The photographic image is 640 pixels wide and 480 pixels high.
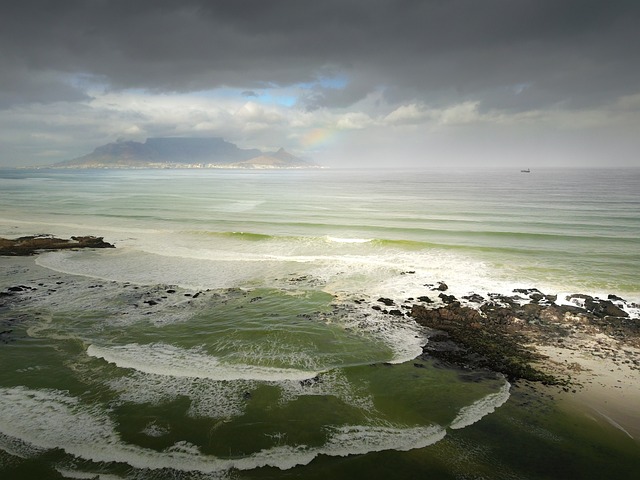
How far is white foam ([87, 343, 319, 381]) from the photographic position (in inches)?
440

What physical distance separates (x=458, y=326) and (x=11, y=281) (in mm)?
23544

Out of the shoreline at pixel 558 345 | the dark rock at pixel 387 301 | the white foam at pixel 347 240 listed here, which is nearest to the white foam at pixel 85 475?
the shoreline at pixel 558 345

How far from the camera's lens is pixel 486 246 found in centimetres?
3031

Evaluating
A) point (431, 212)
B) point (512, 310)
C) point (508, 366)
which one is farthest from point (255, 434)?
point (431, 212)

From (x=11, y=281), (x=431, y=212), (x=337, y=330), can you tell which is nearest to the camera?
(x=337, y=330)

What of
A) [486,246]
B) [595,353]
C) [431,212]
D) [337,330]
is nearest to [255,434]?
[337,330]

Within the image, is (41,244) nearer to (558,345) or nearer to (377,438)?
(377,438)

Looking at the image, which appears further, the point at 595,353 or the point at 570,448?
→ the point at 595,353

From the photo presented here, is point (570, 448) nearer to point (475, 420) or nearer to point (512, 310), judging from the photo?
point (475, 420)

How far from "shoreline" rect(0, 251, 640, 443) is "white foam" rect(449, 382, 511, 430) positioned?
1147 millimetres

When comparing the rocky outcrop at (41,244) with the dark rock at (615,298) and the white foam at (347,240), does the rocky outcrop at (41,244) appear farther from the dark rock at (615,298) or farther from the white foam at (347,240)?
the dark rock at (615,298)

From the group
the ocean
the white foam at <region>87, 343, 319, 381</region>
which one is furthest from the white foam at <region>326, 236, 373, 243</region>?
the white foam at <region>87, 343, 319, 381</region>

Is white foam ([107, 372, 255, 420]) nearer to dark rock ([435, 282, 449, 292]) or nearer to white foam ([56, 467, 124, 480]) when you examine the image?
white foam ([56, 467, 124, 480])

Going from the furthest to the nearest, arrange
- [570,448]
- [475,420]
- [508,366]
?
[508,366] < [475,420] < [570,448]
